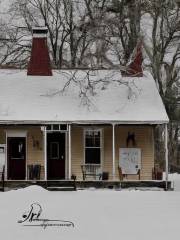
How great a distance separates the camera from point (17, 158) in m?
27.2

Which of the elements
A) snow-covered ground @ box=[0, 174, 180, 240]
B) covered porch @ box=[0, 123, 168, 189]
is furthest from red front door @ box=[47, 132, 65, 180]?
snow-covered ground @ box=[0, 174, 180, 240]

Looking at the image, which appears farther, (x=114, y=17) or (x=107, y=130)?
(x=114, y=17)

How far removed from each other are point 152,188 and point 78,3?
2315 centimetres

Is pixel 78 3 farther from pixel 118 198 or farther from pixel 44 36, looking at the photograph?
pixel 118 198

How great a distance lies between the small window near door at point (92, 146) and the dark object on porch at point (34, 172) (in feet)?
7.49

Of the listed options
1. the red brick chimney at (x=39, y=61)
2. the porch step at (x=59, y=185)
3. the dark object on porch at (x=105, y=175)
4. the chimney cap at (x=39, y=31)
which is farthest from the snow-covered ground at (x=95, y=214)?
the chimney cap at (x=39, y=31)

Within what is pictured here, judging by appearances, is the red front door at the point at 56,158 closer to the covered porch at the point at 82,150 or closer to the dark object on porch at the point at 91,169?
the covered porch at the point at 82,150

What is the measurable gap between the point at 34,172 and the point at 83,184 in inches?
88.1

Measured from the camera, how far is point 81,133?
1083 inches

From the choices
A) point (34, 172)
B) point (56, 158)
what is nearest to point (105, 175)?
point (56, 158)

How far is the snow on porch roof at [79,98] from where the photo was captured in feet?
86.1

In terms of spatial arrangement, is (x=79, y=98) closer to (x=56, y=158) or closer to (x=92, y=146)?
(x=92, y=146)

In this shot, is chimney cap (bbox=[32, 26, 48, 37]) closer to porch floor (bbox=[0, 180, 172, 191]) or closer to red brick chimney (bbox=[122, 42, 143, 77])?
red brick chimney (bbox=[122, 42, 143, 77])

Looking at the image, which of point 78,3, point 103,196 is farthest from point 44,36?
point 78,3
